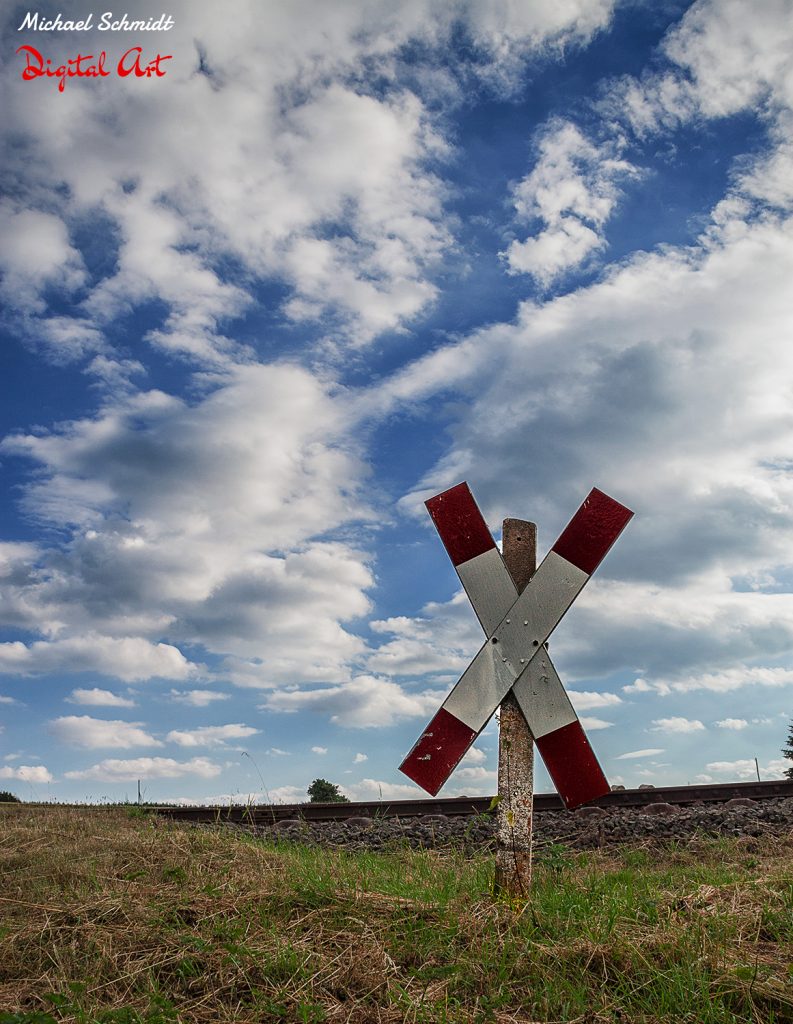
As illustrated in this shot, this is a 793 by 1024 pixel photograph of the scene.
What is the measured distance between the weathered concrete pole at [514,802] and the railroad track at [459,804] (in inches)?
240

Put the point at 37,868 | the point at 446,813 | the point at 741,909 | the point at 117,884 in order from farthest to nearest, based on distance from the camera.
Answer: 1. the point at 446,813
2. the point at 37,868
3. the point at 117,884
4. the point at 741,909

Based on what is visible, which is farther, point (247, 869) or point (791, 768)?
point (791, 768)

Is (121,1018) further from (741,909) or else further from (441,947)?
(741,909)

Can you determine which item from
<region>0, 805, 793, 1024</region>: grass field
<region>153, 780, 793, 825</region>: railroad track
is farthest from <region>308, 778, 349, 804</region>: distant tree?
<region>0, 805, 793, 1024</region>: grass field

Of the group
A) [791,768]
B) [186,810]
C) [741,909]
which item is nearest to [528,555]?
[741,909]

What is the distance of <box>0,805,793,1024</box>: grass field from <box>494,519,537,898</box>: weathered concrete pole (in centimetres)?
16

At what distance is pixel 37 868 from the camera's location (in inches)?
261

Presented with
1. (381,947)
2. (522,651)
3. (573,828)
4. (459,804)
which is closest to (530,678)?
(522,651)

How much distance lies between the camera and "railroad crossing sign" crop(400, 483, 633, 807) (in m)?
5.08

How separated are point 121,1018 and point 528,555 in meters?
3.29

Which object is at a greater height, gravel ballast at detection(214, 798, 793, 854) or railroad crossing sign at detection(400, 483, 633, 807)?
railroad crossing sign at detection(400, 483, 633, 807)

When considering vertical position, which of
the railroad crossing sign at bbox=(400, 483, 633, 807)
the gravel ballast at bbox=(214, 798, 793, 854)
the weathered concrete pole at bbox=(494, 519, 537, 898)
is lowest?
the gravel ballast at bbox=(214, 798, 793, 854)

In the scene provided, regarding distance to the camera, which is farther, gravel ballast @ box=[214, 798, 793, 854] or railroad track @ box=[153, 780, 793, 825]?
railroad track @ box=[153, 780, 793, 825]

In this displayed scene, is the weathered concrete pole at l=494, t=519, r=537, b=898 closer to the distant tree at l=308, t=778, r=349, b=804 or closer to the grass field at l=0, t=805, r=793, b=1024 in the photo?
the grass field at l=0, t=805, r=793, b=1024
